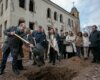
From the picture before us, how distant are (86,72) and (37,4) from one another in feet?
56.4

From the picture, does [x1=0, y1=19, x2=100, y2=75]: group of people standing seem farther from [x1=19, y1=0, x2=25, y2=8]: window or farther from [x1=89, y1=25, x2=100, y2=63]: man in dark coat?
[x1=19, y1=0, x2=25, y2=8]: window

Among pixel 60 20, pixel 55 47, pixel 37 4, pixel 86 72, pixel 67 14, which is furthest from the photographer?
pixel 67 14

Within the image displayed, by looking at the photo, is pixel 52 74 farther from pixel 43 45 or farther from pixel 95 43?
pixel 95 43

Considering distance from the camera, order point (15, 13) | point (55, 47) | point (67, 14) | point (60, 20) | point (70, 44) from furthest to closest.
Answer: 1. point (67, 14)
2. point (60, 20)
3. point (15, 13)
4. point (70, 44)
5. point (55, 47)

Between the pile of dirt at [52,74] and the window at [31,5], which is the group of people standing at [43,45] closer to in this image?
the pile of dirt at [52,74]

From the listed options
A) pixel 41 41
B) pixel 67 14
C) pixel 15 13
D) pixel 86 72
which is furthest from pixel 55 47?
pixel 67 14

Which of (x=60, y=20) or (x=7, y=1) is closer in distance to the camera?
(x=7, y=1)

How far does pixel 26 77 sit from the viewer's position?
7.04m

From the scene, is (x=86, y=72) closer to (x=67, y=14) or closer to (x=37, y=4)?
(x=37, y=4)

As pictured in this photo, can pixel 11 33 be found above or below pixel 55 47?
above

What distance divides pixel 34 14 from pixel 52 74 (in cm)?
1578

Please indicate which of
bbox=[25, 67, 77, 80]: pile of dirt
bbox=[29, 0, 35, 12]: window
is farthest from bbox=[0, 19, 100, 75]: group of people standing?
bbox=[29, 0, 35, 12]: window

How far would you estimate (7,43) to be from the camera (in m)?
7.12

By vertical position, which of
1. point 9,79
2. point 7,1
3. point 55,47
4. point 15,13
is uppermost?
point 7,1
